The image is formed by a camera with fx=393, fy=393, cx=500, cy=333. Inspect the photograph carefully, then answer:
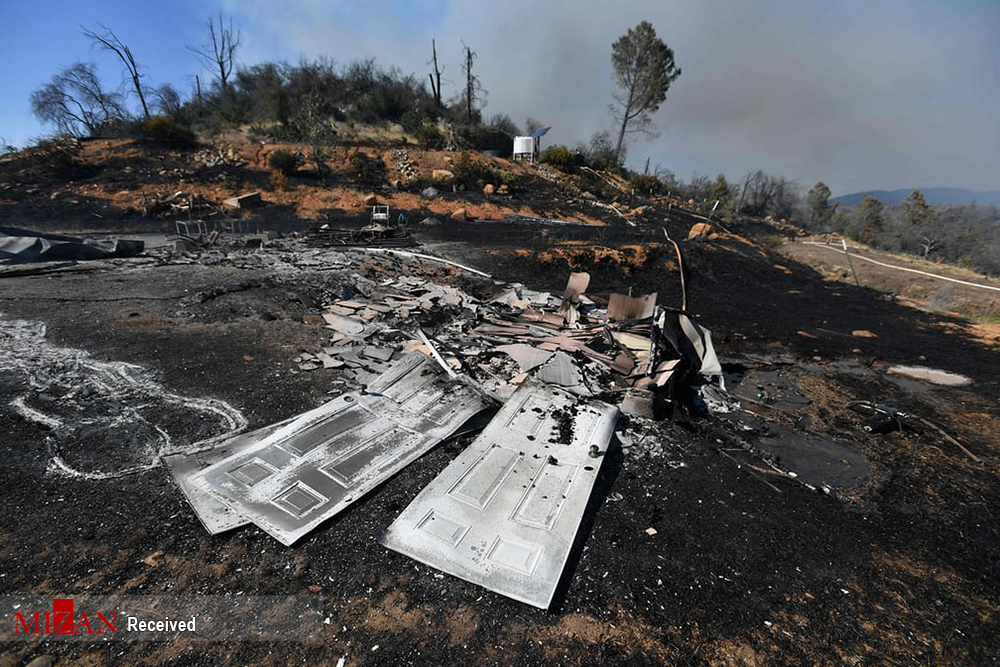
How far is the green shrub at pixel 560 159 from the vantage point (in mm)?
28125

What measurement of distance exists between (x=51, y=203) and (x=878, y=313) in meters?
29.7

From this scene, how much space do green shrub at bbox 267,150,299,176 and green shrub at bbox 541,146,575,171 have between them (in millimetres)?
16656

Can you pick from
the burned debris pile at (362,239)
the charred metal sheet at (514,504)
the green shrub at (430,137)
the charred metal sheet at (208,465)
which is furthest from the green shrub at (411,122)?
the charred metal sheet at (514,504)

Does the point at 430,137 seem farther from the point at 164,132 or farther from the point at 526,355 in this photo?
the point at 526,355

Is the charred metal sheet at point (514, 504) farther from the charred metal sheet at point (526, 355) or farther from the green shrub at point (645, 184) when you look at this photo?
the green shrub at point (645, 184)

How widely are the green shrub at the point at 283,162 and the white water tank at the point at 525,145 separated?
15.4 metres

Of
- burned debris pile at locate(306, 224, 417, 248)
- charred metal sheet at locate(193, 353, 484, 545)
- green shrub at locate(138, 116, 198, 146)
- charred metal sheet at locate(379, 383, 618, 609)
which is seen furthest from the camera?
green shrub at locate(138, 116, 198, 146)

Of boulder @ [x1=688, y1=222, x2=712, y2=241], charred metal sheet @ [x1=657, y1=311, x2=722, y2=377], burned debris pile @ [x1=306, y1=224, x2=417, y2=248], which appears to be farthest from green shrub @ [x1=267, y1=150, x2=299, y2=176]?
charred metal sheet @ [x1=657, y1=311, x2=722, y2=377]

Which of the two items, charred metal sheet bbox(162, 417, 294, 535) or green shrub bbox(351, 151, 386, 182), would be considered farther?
green shrub bbox(351, 151, 386, 182)

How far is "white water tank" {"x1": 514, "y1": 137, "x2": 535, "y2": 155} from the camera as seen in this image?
28.8m

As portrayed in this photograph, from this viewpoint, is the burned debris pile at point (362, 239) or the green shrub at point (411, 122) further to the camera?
the green shrub at point (411, 122)

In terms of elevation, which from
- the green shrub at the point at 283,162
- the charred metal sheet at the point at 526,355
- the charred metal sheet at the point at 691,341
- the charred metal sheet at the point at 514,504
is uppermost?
the green shrub at the point at 283,162

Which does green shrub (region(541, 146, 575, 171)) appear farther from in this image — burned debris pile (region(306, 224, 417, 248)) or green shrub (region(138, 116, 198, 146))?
green shrub (region(138, 116, 198, 146))

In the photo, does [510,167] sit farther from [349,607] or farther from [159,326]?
[349,607]
